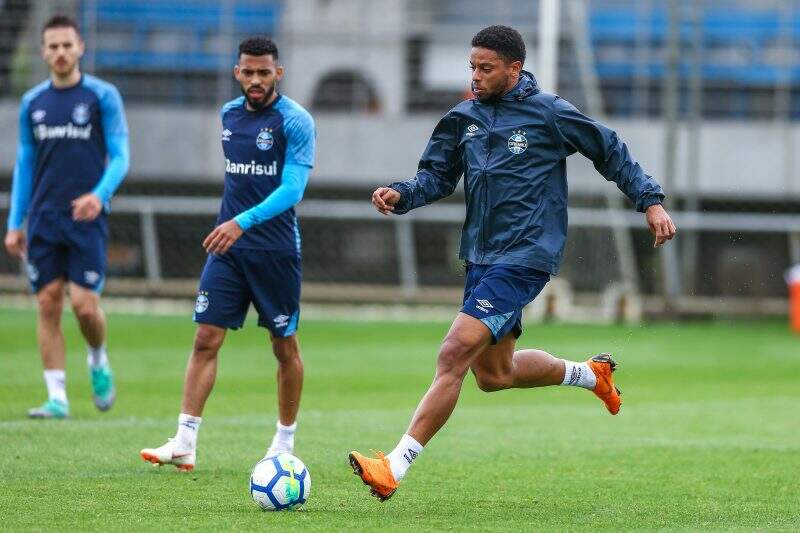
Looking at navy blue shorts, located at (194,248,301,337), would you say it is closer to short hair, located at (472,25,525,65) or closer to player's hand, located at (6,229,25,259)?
short hair, located at (472,25,525,65)

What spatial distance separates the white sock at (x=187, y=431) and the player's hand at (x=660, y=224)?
103 inches

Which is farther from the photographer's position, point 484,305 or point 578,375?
point 578,375

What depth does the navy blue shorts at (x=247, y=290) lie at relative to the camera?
7941mm

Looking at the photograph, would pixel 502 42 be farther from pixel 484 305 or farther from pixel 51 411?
pixel 51 411

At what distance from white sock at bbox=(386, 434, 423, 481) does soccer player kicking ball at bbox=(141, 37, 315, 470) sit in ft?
4.59

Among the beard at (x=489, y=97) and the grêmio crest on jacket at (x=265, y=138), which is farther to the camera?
the grêmio crest on jacket at (x=265, y=138)

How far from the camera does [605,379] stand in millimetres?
8039

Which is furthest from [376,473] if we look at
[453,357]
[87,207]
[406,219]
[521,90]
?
[406,219]

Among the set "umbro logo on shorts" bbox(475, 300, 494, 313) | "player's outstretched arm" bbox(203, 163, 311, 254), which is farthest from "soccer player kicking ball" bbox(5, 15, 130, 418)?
"umbro logo on shorts" bbox(475, 300, 494, 313)

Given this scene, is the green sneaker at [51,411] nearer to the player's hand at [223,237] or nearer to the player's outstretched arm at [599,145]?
the player's hand at [223,237]

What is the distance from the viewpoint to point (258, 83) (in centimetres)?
795

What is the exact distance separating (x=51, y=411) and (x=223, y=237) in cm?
303

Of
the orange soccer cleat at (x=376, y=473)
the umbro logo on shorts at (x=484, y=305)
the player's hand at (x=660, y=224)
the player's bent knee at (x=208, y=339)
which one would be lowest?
the orange soccer cleat at (x=376, y=473)

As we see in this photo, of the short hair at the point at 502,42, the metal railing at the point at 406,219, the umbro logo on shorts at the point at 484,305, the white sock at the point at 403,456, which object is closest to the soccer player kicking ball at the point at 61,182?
the short hair at the point at 502,42
